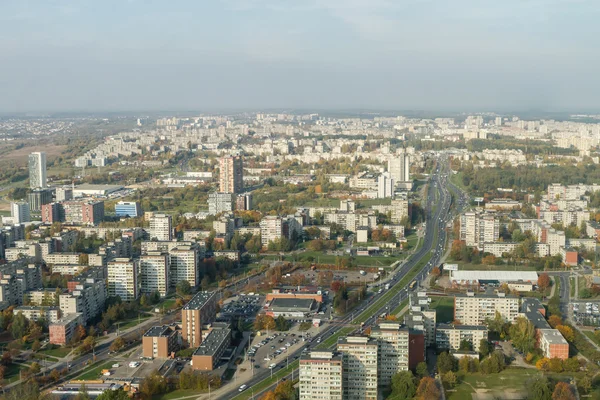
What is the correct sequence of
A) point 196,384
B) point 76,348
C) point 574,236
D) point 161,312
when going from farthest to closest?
point 574,236 → point 161,312 → point 76,348 → point 196,384

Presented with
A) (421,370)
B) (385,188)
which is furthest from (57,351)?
(385,188)

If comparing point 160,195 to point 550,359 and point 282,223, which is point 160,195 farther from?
point 550,359

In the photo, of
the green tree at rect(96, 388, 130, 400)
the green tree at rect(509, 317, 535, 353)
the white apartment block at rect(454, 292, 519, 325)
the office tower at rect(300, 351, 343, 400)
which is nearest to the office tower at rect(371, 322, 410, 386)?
the office tower at rect(300, 351, 343, 400)

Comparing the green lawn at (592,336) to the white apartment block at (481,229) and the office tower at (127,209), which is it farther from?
the office tower at (127,209)

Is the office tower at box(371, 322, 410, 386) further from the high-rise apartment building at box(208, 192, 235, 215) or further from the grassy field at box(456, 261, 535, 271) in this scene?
the high-rise apartment building at box(208, 192, 235, 215)

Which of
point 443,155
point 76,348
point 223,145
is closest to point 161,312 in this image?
point 76,348

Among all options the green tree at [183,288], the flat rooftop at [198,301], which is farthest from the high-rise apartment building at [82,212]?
the flat rooftop at [198,301]

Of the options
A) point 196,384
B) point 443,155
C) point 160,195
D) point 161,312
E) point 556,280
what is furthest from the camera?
point 443,155
